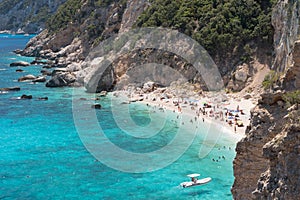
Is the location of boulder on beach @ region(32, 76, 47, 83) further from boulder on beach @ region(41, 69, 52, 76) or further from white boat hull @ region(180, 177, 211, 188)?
white boat hull @ region(180, 177, 211, 188)

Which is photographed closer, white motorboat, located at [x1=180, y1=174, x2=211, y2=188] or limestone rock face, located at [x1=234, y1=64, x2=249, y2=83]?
white motorboat, located at [x1=180, y1=174, x2=211, y2=188]

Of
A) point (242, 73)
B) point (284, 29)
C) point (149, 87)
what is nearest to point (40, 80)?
point (149, 87)

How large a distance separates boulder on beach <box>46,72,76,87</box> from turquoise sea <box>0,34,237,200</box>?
10.9 meters

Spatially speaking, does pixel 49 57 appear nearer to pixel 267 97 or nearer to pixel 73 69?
pixel 73 69

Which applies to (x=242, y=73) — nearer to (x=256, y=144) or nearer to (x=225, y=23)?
(x=225, y=23)

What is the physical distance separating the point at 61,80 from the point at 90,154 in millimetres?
37806

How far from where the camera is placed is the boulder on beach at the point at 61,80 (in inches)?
2844

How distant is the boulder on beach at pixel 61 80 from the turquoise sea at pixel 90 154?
10.9 meters

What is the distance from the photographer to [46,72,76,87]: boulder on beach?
72.2 m

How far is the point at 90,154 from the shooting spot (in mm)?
37344

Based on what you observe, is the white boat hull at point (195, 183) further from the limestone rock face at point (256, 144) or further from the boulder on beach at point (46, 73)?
the boulder on beach at point (46, 73)

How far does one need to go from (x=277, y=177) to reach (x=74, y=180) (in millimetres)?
23682

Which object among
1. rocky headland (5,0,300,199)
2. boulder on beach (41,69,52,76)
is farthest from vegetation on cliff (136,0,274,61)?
boulder on beach (41,69,52,76)

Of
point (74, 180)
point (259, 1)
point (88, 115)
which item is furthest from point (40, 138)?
point (259, 1)
